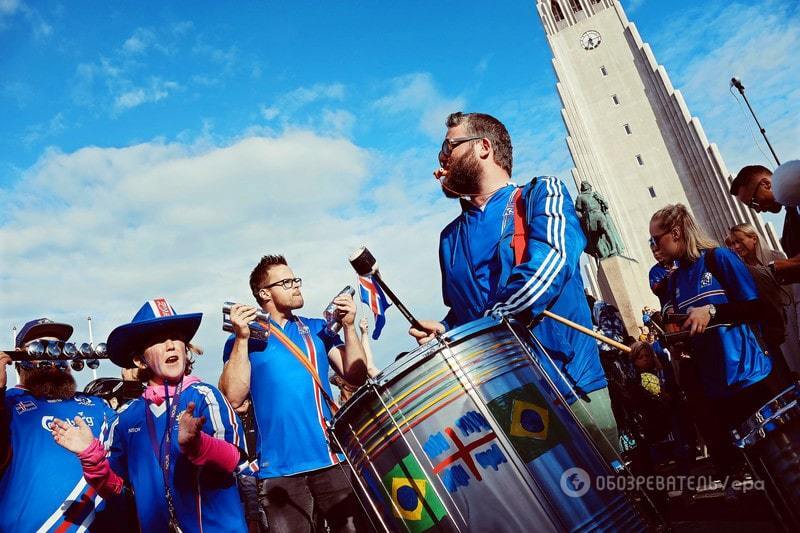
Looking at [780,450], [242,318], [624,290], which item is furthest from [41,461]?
[624,290]

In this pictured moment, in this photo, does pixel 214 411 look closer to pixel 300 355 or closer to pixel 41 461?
pixel 300 355

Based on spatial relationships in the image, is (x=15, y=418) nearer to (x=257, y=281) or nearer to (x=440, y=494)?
(x=257, y=281)

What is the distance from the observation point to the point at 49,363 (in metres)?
3.08

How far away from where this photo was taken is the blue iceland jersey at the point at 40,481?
2924 mm

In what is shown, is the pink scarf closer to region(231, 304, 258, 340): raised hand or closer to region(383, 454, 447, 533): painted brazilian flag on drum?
region(231, 304, 258, 340): raised hand

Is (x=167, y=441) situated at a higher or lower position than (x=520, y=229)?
lower

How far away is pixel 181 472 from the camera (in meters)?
2.62

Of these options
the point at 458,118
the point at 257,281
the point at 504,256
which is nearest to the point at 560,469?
the point at 504,256

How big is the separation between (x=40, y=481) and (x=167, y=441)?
1.01 meters

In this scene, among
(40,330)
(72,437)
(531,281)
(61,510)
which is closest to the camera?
(531,281)

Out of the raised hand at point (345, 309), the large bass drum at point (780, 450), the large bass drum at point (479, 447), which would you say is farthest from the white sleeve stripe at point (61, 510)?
the large bass drum at point (780, 450)

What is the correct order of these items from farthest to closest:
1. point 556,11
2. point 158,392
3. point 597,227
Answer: point 556,11 < point 597,227 < point 158,392

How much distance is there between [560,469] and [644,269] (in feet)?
109

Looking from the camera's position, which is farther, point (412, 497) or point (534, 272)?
point (534, 272)
